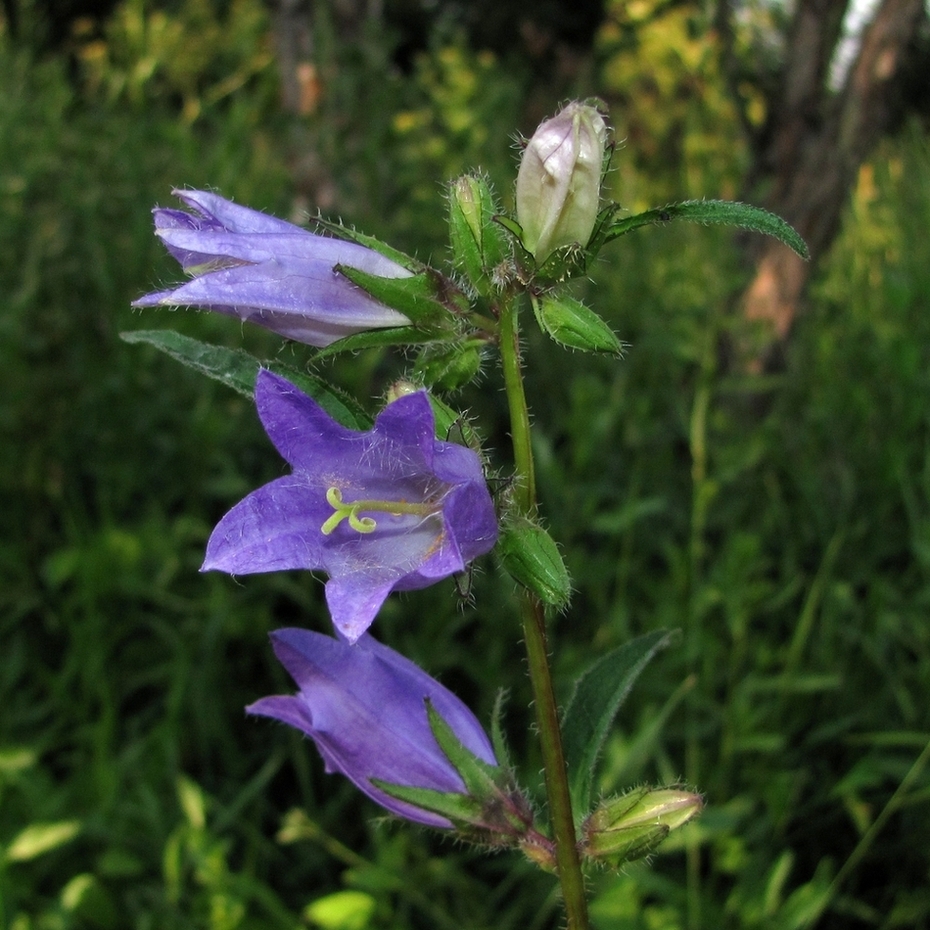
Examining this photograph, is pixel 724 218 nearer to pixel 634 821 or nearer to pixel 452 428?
pixel 452 428

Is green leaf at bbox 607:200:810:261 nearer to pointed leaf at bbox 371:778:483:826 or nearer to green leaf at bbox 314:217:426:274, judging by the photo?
green leaf at bbox 314:217:426:274

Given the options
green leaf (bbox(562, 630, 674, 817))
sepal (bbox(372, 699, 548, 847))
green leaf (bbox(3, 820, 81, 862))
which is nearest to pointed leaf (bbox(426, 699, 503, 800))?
sepal (bbox(372, 699, 548, 847))

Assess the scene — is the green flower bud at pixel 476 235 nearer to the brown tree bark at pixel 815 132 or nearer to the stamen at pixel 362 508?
the stamen at pixel 362 508

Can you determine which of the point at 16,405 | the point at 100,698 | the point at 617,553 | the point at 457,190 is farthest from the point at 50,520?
the point at 457,190

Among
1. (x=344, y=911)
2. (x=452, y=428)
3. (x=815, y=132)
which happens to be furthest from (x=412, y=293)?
(x=815, y=132)

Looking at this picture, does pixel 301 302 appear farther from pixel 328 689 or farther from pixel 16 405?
pixel 16 405

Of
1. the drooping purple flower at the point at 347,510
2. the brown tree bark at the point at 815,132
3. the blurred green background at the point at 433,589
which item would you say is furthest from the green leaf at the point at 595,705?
the brown tree bark at the point at 815,132

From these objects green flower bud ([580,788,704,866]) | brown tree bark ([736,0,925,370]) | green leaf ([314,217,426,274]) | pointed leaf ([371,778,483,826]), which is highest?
brown tree bark ([736,0,925,370])
